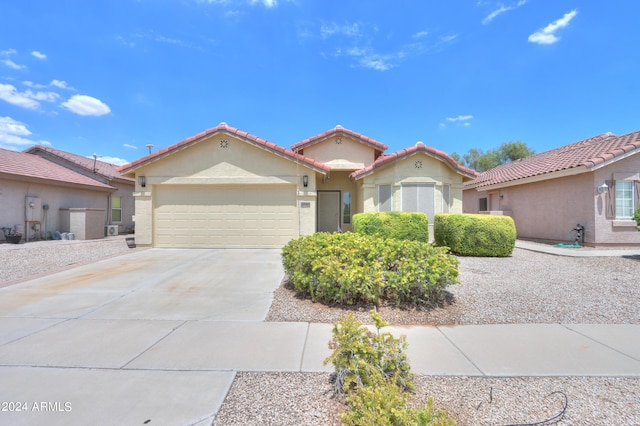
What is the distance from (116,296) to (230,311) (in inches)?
97.3

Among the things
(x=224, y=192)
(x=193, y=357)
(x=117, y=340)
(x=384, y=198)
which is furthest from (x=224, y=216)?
(x=193, y=357)

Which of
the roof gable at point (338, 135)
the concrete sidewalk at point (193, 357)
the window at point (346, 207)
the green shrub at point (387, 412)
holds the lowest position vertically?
the concrete sidewalk at point (193, 357)

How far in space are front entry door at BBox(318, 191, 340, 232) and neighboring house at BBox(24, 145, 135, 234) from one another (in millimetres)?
12596

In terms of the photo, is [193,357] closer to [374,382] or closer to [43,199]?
[374,382]

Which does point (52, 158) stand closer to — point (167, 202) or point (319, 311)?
point (167, 202)

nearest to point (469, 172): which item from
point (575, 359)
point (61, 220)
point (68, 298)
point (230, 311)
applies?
point (575, 359)

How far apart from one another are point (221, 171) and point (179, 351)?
8.70m

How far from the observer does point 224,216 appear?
11281 millimetres

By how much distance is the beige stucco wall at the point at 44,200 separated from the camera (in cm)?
1303

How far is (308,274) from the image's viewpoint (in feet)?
17.0

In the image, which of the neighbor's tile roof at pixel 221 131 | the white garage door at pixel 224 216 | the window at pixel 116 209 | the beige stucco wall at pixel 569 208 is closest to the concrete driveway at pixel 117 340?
the white garage door at pixel 224 216

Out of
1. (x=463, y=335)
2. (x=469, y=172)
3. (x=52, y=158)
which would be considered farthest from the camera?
(x=52, y=158)

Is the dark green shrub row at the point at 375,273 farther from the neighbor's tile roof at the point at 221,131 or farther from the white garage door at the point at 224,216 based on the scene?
the neighbor's tile roof at the point at 221,131

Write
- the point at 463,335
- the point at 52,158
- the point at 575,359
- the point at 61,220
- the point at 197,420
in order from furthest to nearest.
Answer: the point at 52,158, the point at 61,220, the point at 463,335, the point at 575,359, the point at 197,420
